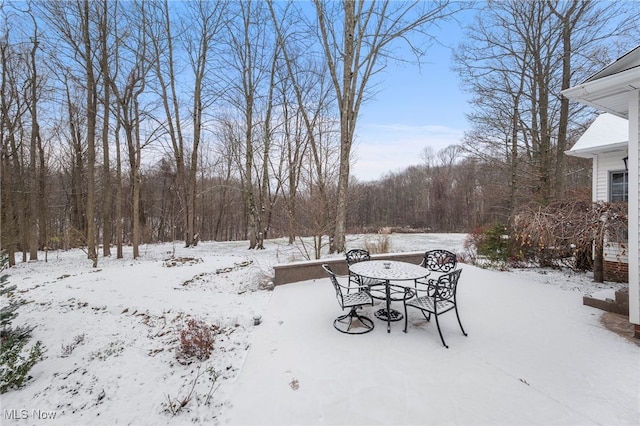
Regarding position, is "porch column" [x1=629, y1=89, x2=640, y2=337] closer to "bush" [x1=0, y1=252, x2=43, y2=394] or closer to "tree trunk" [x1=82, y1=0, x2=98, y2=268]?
"bush" [x1=0, y1=252, x2=43, y2=394]

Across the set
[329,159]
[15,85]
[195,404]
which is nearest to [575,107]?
[329,159]

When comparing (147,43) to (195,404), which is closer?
(195,404)

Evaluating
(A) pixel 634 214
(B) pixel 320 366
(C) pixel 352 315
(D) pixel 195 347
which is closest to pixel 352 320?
(C) pixel 352 315

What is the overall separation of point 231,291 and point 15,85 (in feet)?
35.0

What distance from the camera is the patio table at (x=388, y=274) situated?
329 centimetres

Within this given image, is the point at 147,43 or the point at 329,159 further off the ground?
the point at 147,43

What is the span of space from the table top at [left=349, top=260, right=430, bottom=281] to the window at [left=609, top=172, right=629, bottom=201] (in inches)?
230

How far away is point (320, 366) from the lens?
8.54 ft

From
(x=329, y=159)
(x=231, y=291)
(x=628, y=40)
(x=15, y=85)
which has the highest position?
(x=628, y=40)

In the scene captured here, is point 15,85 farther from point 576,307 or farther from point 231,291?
point 576,307

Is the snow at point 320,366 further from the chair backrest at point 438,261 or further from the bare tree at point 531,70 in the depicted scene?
the bare tree at point 531,70

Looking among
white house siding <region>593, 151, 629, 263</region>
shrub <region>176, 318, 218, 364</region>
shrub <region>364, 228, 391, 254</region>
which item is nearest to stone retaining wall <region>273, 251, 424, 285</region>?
shrub <region>364, 228, 391, 254</region>

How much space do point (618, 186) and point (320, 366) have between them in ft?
25.9

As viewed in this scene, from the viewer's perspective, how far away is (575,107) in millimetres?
9648
